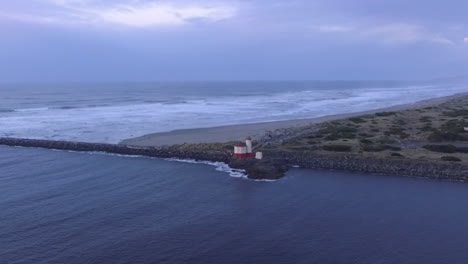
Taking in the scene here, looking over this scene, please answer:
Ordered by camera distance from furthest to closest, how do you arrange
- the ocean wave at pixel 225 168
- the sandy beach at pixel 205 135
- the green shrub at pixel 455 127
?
the sandy beach at pixel 205 135
the green shrub at pixel 455 127
the ocean wave at pixel 225 168

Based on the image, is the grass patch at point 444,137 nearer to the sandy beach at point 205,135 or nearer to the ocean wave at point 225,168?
the sandy beach at point 205,135

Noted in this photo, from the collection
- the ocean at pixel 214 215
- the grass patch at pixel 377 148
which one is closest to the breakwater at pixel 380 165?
the ocean at pixel 214 215

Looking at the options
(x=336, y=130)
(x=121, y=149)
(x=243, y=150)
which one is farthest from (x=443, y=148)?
(x=121, y=149)

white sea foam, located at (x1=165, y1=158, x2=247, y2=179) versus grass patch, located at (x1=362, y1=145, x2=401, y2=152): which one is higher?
grass patch, located at (x1=362, y1=145, x2=401, y2=152)

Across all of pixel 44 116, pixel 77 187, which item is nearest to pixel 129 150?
pixel 77 187

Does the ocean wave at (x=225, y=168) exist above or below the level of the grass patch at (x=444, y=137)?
below

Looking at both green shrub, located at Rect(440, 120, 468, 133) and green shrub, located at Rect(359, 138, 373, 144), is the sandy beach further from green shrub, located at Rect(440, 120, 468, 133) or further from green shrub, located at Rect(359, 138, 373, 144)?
green shrub, located at Rect(440, 120, 468, 133)

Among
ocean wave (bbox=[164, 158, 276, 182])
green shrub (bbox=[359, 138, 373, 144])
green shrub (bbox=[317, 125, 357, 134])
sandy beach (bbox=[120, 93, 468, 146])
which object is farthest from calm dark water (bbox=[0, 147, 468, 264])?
green shrub (bbox=[317, 125, 357, 134])

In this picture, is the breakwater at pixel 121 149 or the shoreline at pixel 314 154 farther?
the breakwater at pixel 121 149
